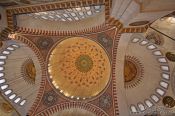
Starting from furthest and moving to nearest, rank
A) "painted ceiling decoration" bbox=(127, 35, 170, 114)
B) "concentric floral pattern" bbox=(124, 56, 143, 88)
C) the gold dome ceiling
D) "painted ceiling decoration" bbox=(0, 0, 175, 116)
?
"concentric floral pattern" bbox=(124, 56, 143, 88), "painted ceiling decoration" bbox=(127, 35, 170, 114), the gold dome ceiling, "painted ceiling decoration" bbox=(0, 0, 175, 116)

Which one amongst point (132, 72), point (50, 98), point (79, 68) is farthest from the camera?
point (132, 72)

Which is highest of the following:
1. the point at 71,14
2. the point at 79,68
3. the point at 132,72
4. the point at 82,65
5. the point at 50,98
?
the point at 71,14

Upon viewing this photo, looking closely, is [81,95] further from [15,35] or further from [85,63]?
[15,35]

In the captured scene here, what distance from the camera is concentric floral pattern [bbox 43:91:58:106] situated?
14930mm

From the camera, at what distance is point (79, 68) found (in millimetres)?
15969

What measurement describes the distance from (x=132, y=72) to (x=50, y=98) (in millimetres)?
5101

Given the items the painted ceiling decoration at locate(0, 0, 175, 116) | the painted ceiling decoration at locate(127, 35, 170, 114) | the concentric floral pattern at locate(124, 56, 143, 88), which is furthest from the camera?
the concentric floral pattern at locate(124, 56, 143, 88)

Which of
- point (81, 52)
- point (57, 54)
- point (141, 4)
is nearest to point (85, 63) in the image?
point (81, 52)

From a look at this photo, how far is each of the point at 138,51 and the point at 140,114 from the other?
11.8 feet

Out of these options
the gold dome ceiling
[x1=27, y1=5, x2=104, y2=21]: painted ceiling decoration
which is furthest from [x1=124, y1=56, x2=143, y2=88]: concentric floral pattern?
[x1=27, y1=5, x2=104, y2=21]: painted ceiling decoration

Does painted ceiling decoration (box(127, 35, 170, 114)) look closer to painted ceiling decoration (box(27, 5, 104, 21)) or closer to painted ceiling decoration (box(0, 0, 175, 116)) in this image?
painted ceiling decoration (box(0, 0, 175, 116))

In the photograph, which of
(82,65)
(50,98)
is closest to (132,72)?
(82,65)

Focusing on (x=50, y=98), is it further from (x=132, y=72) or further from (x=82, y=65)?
(x=132, y=72)

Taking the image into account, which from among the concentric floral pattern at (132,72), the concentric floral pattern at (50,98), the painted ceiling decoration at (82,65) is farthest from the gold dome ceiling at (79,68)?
the concentric floral pattern at (132,72)
